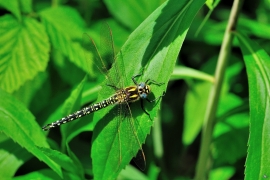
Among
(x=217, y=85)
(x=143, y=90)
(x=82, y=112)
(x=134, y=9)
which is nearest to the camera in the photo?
(x=143, y=90)

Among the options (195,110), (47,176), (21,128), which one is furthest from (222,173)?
(21,128)

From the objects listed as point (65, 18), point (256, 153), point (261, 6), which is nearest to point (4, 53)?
point (65, 18)

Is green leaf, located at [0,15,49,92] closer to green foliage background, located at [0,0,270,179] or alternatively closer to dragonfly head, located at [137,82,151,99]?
green foliage background, located at [0,0,270,179]

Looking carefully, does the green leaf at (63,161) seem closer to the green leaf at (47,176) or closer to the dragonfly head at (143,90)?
the green leaf at (47,176)

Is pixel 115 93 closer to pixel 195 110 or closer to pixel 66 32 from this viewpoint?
pixel 66 32

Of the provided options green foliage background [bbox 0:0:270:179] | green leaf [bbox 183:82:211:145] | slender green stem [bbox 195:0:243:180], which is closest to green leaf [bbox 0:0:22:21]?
green foliage background [bbox 0:0:270:179]

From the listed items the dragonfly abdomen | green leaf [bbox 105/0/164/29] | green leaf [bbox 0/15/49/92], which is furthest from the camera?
green leaf [bbox 105/0/164/29]

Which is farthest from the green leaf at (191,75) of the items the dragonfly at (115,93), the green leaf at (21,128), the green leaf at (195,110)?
the green leaf at (21,128)

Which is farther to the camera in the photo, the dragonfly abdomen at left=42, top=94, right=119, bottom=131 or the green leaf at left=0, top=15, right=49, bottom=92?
the green leaf at left=0, top=15, right=49, bottom=92
